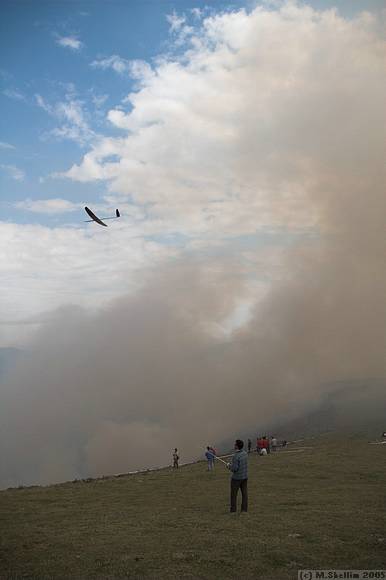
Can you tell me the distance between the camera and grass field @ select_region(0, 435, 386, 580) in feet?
32.2

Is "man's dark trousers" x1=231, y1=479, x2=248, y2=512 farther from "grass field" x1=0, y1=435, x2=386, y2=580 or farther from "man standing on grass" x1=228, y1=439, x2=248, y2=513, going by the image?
"grass field" x1=0, y1=435, x2=386, y2=580

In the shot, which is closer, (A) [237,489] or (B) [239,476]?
(B) [239,476]

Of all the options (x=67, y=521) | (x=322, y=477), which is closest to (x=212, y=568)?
(x=67, y=521)

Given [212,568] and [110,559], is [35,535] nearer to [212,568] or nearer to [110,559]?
[110,559]

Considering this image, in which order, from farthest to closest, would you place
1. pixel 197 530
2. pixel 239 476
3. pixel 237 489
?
pixel 237 489 < pixel 239 476 < pixel 197 530

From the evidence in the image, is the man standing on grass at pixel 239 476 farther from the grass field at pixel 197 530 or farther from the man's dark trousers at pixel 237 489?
the grass field at pixel 197 530

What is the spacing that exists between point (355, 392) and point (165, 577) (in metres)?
102

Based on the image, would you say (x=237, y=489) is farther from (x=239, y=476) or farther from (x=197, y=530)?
(x=197, y=530)

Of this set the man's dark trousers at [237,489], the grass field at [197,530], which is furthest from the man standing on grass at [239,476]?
the grass field at [197,530]

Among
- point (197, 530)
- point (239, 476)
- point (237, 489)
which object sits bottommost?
point (197, 530)

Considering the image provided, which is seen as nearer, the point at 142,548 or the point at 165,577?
the point at 165,577

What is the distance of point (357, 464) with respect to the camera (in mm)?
26406

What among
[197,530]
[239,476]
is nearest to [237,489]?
[239,476]

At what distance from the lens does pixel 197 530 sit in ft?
42.1
